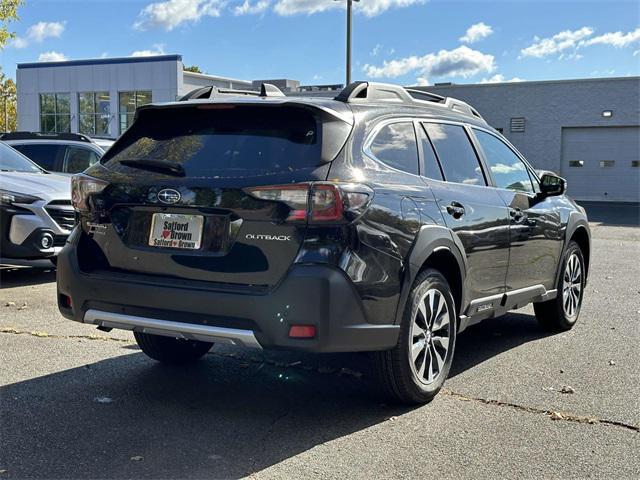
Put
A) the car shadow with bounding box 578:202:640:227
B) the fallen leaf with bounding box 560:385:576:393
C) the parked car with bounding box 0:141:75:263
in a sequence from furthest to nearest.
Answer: the car shadow with bounding box 578:202:640:227 → the parked car with bounding box 0:141:75:263 → the fallen leaf with bounding box 560:385:576:393

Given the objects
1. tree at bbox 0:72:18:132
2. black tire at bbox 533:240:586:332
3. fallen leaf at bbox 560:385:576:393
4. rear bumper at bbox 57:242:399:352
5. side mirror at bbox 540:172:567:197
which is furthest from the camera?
tree at bbox 0:72:18:132

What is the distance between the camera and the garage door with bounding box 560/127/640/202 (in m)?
29.5

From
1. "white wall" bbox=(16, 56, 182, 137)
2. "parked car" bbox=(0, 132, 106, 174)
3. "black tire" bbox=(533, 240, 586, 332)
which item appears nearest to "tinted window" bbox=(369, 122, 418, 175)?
"black tire" bbox=(533, 240, 586, 332)

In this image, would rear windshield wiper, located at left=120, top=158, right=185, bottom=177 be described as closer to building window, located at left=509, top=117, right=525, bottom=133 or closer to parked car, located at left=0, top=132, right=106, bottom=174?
parked car, located at left=0, top=132, right=106, bottom=174

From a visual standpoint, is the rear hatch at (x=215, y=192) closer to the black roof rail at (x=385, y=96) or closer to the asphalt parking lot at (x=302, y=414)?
the black roof rail at (x=385, y=96)

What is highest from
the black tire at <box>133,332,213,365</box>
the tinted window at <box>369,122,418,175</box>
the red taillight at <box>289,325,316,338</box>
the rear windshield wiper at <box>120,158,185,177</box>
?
the tinted window at <box>369,122,418,175</box>

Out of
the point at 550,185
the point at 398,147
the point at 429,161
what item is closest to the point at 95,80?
the point at 550,185

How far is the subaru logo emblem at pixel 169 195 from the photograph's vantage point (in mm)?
3920

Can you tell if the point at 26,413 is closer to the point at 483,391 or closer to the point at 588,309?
the point at 483,391

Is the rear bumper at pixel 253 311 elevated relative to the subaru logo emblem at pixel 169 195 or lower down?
lower down

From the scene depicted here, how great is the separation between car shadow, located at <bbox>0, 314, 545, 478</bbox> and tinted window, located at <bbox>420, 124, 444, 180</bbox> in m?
1.34

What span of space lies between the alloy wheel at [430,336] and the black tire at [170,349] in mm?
1666

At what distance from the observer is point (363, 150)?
408 cm

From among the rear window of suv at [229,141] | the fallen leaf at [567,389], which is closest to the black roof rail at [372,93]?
the rear window of suv at [229,141]
